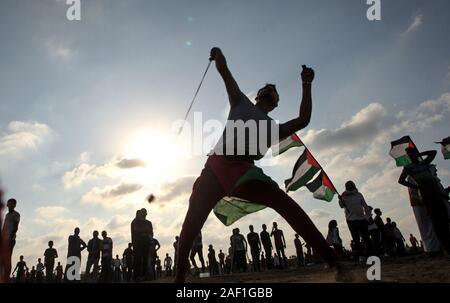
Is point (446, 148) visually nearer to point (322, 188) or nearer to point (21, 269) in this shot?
point (322, 188)

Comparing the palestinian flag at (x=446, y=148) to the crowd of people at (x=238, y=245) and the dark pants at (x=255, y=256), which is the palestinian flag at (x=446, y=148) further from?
the dark pants at (x=255, y=256)

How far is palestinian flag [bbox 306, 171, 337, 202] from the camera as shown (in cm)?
833

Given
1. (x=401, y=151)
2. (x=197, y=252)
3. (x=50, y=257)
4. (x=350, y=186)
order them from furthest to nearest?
1. (x=50, y=257)
2. (x=197, y=252)
3. (x=350, y=186)
4. (x=401, y=151)

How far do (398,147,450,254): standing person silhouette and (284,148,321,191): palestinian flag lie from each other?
1.87m

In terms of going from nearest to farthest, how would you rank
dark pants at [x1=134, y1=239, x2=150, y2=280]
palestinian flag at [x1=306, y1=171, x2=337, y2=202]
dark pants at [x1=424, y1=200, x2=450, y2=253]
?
dark pants at [x1=424, y1=200, x2=450, y2=253] < palestinian flag at [x1=306, y1=171, x2=337, y2=202] < dark pants at [x1=134, y1=239, x2=150, y2=280]

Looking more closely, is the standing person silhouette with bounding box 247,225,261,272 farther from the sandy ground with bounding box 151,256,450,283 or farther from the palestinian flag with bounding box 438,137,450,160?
the sandy ground with bounding box 151,256,450,283

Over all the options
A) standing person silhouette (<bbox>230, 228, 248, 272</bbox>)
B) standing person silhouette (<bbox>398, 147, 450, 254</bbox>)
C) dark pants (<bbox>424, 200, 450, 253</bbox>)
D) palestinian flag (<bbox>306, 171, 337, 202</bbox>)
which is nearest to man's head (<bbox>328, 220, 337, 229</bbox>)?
standing person silhouette (<bbox>230, 228, 248, 272</bbox>)

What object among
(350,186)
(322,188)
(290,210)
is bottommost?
(290,210)

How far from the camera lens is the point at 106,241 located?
13.2m

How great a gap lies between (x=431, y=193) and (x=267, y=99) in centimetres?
465

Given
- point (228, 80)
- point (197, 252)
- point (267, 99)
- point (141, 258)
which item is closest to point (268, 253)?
point (197, 252)

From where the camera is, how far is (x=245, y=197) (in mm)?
3041

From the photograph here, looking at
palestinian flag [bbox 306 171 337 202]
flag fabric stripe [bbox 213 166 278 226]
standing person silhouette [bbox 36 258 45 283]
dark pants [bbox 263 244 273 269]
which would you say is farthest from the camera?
standing person silhouette [bbox 36 258 45 283]

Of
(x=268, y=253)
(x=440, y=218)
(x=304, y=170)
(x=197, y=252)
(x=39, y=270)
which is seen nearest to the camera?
(x=440, y=218)
